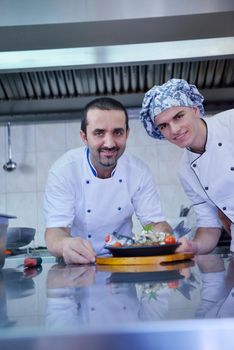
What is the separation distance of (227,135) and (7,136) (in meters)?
1.83

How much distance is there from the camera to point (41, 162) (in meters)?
2.86

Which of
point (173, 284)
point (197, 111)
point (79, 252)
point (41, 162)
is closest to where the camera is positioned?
point (173, 284)

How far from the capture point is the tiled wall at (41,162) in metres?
2.83

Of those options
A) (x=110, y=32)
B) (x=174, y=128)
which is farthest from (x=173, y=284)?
(x=110, y=32)

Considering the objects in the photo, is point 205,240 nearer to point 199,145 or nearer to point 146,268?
point 199,145

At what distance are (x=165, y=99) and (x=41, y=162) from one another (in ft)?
5.61

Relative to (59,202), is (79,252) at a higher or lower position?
lower

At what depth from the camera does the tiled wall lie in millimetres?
2828

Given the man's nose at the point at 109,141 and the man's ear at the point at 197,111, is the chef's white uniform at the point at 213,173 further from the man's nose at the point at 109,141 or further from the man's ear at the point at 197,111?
the man's nose at the point at 109,141

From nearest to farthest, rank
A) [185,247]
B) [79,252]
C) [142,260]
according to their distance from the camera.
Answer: [142,260] < [79,252] < [185,247]

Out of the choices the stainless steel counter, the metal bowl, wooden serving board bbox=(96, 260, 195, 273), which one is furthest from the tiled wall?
the stainless steel counter

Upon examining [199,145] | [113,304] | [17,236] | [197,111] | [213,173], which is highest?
[197,111]

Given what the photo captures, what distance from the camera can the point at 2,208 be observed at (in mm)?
2818

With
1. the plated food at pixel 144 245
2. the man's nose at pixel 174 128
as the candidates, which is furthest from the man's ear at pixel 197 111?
the plated food at pixel 144 245
